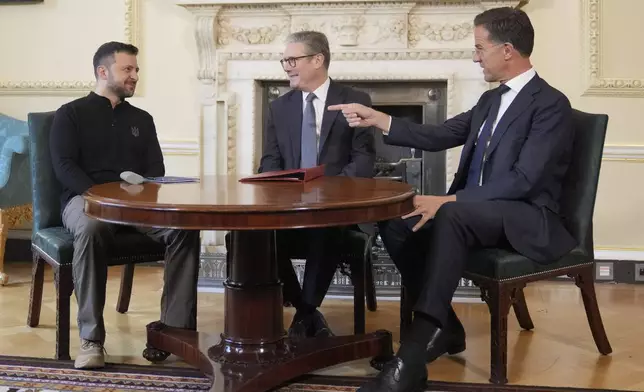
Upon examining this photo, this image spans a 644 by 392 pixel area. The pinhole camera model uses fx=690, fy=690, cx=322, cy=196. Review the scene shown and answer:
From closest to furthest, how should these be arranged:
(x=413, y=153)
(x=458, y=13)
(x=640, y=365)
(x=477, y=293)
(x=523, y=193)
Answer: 1. (x=523, y=193)
2. (x=640, y=365)
3. (x=477, y=293)
4. (x=458, y=13)
5. (x=413, y=153)

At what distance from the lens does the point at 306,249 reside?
8.50 feet

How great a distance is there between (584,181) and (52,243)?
186cm

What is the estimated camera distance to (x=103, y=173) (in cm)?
266

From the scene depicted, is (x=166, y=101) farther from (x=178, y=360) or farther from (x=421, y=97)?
(x=178, y=360)

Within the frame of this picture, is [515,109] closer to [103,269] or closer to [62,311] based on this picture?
[103,269]

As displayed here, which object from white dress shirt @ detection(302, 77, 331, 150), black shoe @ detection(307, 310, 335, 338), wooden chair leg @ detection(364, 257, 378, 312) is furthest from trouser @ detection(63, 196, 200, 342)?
wooden chair leg @ detection(364, 257, 378, 312)

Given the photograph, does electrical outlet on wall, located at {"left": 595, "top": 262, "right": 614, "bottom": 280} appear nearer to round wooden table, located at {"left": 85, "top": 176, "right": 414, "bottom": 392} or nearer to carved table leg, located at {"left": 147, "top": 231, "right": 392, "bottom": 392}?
round wooden table, located at {"left": 85, "top": 176, "right": 414, "bottom": 392}

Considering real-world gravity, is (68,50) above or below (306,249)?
above

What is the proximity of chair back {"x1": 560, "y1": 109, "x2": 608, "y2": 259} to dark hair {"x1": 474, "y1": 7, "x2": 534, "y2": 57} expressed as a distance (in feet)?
1.16

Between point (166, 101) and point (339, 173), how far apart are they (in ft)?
6.31

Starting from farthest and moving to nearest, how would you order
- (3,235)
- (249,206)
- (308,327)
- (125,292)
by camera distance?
(3,235) → (125,292) → (308,327) → (249,206)

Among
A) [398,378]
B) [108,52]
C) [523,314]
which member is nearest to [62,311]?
[108,52]

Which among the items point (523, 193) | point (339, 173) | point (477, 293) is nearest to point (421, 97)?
point (477, 293)

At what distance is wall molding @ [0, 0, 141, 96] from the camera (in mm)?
4156
